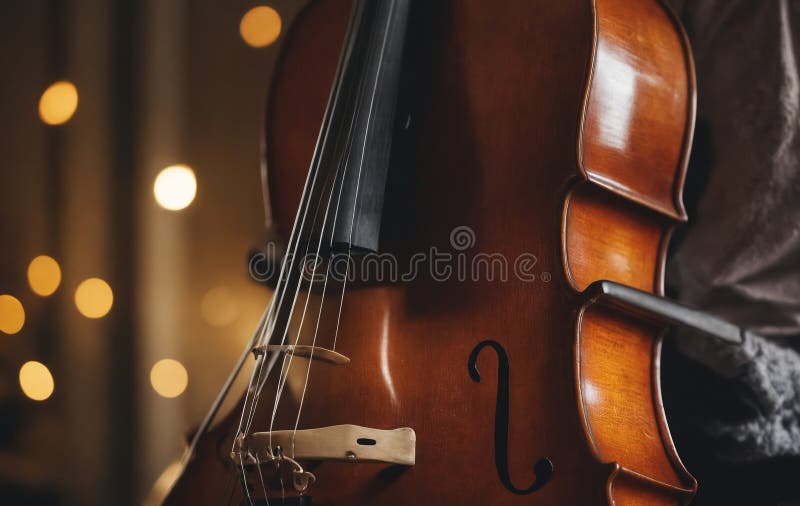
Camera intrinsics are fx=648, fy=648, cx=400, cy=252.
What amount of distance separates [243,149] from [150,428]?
0.60m

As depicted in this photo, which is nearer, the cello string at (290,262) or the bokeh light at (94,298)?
the cello string at (290,262)

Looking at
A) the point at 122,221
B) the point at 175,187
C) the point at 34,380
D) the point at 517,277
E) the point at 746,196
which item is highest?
the point at 746,196

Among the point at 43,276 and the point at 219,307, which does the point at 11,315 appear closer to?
the point at 43,276

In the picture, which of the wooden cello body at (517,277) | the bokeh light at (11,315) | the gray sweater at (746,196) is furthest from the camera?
the bokeh light at (11,315)

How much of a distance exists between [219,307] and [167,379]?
7.2 inches

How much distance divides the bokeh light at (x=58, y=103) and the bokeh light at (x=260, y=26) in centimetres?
39

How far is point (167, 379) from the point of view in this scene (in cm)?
133

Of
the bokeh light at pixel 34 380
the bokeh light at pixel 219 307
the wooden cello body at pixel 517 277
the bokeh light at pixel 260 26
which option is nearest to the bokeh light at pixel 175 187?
the bokeh light at pixel 219 307

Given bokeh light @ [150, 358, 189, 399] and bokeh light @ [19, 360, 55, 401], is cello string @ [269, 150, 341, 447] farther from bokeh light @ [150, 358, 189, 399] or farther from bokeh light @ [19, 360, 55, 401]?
bokeh light @ [19, 360, 55, 401]

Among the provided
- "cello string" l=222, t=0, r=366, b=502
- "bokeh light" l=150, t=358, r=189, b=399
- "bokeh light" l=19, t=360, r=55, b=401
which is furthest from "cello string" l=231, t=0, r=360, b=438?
"bokeh light" l=19, t=360, r=55, b=401

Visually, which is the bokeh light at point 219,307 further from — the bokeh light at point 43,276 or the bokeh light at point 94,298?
the bokeh light at point 43,276

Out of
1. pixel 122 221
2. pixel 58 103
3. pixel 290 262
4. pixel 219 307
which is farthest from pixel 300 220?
pixel 58 103

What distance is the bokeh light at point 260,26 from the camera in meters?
1.31

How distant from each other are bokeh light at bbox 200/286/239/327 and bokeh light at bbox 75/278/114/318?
0.20m
